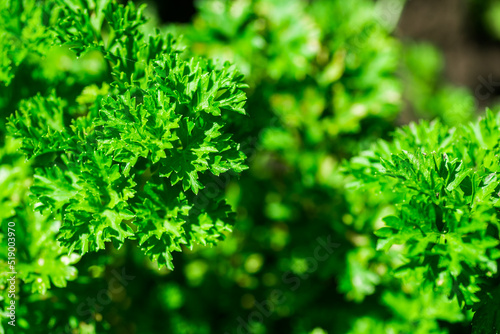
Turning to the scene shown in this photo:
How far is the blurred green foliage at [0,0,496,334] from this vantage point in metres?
1.26

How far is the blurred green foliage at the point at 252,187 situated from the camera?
4.12 ft

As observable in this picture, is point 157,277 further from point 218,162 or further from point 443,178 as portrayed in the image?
point 443,178

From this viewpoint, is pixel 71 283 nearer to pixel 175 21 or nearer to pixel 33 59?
pixel 33 59

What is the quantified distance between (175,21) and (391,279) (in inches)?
87.4

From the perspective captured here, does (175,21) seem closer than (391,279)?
No

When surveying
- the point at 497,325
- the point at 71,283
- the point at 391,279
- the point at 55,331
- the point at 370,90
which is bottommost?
the point at 55,331

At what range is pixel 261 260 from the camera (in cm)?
205

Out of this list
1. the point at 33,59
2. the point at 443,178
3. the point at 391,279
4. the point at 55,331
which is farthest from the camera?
the point at 391,279

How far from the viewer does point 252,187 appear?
204 cm

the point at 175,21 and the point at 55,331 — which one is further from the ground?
the point at 175,21

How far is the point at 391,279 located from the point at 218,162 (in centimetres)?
98

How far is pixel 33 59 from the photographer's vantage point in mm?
1542

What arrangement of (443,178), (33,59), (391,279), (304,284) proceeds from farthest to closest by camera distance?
1. (304,284)
2. (391,279)
3. (33,59)
4. (443,178)

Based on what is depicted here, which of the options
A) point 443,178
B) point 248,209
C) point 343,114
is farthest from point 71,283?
point 343,114
